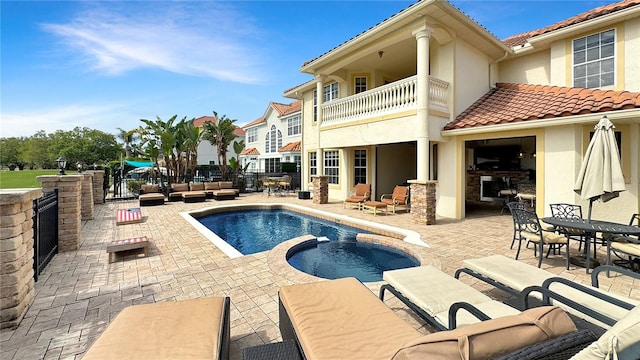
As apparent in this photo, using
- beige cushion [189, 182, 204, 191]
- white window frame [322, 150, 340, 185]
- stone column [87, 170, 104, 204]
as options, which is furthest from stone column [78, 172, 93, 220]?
white window frame [322, 150, 340, 185]

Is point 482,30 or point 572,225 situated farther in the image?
point 482,30

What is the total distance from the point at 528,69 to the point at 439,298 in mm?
13677

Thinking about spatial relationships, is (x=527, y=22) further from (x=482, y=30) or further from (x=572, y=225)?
(x=572, y=225)

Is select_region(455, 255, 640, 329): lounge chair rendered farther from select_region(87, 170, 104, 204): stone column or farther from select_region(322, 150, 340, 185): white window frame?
select_region(87, 170, 104, 204): stone column

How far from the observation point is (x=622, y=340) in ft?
4.77

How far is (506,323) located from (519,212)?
19.6 ft

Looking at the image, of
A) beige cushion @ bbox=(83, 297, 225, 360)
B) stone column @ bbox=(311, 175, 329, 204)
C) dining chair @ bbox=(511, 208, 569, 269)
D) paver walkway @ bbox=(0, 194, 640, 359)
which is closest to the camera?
beige cushion @ bbox=(83, 297, 225, 360)

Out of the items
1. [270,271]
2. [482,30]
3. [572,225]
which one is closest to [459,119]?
[482,30]

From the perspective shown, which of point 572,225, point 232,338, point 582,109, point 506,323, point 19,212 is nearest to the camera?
point 506,323

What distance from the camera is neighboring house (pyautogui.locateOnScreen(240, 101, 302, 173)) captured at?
92.1 ft

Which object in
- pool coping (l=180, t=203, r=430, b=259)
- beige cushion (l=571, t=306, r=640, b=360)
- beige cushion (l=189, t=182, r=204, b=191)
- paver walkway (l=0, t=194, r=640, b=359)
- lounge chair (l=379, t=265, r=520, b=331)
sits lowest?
paver walkway (l=0, t=194, r=640, b=359)

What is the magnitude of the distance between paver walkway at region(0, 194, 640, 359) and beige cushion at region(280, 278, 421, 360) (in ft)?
2.98

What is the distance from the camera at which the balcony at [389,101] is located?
1088cm

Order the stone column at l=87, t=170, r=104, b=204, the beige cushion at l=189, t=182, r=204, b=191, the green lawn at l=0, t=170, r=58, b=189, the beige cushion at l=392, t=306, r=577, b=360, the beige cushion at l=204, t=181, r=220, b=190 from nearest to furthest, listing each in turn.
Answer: the beige cushion at l=392, t=306, r=577, b=360
the stone column at l=87, t=170, r=104, b=204
the beige cushion at l=189, t=182, r=204, b=191
the beige cushion at l=204, t=181, r=220, b=190
the green lawn at l=0, t=170, r=58, b=189
